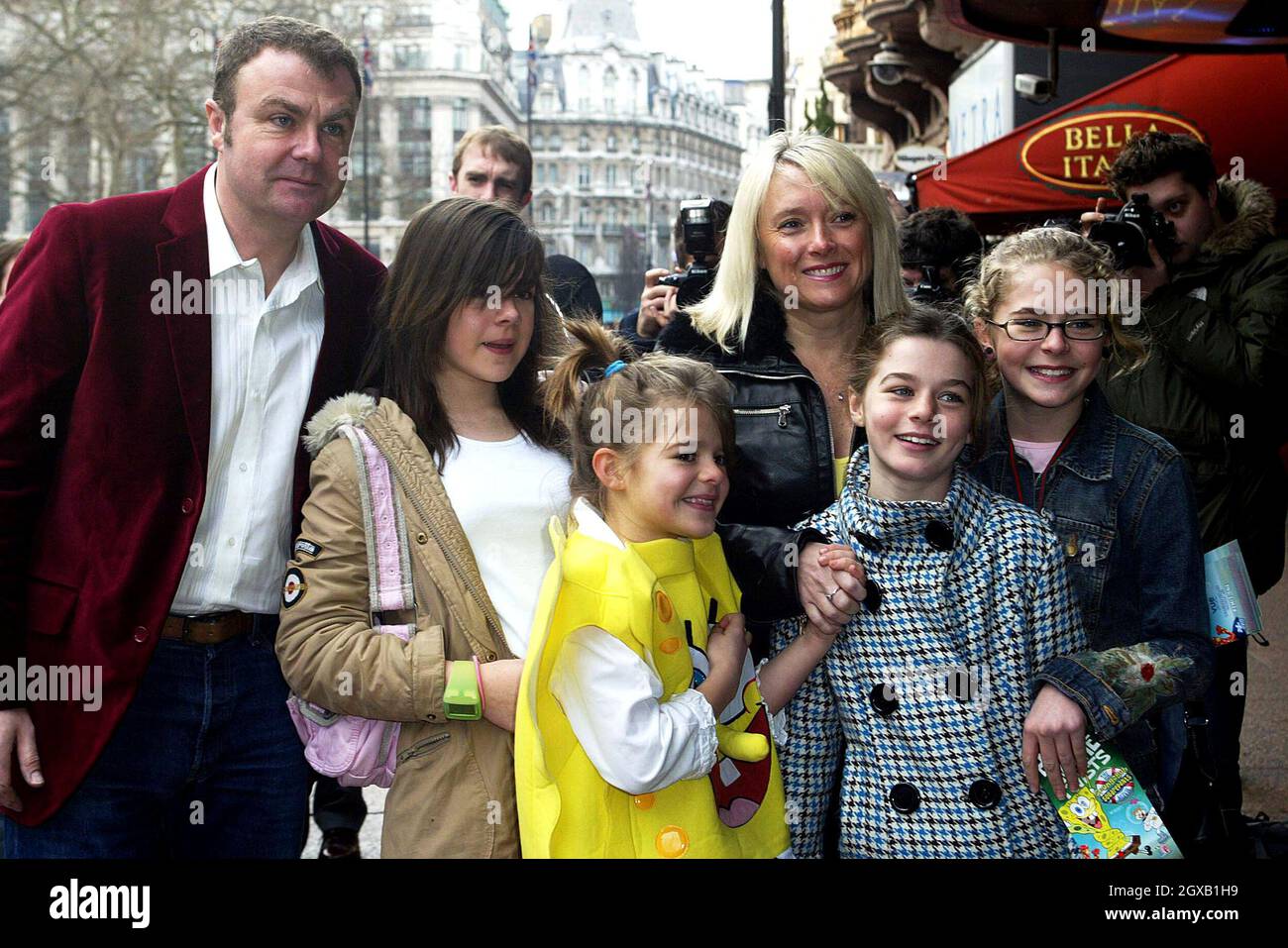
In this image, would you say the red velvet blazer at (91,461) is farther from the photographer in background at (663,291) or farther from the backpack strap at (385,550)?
the photographer in background at (663,291)

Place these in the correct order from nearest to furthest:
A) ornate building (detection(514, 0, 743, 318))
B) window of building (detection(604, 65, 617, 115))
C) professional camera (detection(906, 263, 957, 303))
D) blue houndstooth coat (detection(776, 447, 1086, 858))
A: blue houndstooth coat (detection(776, 447, 1086, 858))
professional camera (detection(906, 263, 957, 303))
ornate building (detection(514, 0, 743, 318))
window of building (detection(604, 65, 617, 115))

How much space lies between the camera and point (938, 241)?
476cm

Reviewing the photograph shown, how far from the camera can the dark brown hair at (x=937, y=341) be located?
2.53 m

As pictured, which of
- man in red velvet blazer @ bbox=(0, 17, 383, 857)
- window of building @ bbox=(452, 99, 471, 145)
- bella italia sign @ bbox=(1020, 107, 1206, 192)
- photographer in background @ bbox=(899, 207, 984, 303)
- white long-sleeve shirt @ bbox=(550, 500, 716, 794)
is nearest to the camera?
white long-sleeve shirt @ bbox=(550, 500, 716, 794)

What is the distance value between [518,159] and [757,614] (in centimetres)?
311

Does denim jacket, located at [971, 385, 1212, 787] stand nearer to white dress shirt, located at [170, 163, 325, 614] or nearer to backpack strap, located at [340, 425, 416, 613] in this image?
backpack strap, located at [340, 425, 416, 613]

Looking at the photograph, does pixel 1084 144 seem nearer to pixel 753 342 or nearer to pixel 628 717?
pixel 753 342

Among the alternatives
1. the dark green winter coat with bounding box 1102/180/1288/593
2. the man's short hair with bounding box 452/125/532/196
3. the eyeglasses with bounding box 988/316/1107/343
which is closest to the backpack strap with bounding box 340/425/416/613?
the eyeglasses with bounding box 988/316/1107/343

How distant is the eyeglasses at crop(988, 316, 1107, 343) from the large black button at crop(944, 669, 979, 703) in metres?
0.70

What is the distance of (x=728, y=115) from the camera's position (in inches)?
4604

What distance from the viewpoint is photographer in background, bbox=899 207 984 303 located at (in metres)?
4.64

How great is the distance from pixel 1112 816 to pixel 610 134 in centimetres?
10646
